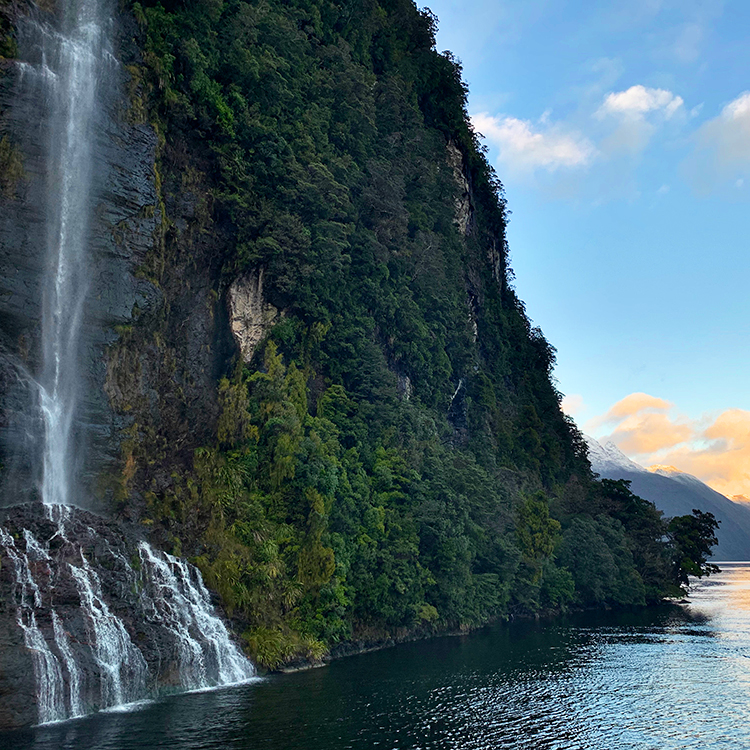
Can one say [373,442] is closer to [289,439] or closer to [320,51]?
[289,439]

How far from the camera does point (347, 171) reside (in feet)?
167

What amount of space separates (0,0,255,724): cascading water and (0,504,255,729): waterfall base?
0.15 feet

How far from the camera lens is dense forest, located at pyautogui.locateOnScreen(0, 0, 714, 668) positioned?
113ft

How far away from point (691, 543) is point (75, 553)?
206ft

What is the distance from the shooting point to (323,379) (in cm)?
4678

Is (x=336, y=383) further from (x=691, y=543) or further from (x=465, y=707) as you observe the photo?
(x=691, y=543)

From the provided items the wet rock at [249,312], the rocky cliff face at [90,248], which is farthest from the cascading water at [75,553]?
the wet rock at [249,312]

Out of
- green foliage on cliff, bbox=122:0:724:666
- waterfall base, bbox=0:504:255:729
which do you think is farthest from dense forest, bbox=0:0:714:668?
waterfall base, bbox=0:504:255:729

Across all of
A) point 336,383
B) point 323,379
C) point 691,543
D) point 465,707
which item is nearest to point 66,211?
point 323,379

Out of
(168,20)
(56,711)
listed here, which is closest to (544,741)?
(56,711)

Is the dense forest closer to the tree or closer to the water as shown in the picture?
the tree

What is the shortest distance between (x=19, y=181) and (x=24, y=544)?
53.8 feet

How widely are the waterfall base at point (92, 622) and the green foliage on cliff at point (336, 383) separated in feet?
7.12

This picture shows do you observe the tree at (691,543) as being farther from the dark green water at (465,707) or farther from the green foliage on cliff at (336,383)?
the dark green water at (465,707)
